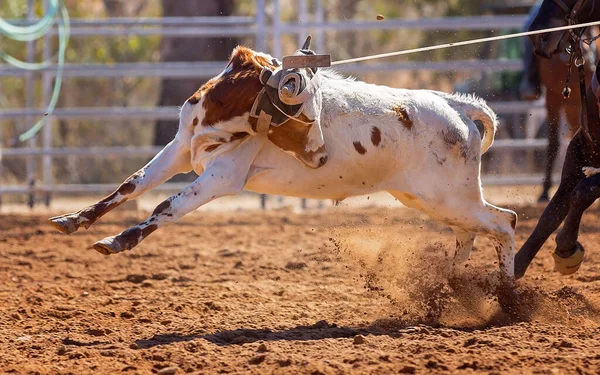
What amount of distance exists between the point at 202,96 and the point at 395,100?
1039 millimetres

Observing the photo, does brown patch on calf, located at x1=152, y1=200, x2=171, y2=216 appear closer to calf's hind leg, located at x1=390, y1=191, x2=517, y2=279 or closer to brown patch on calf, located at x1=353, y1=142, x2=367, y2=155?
brown patch on calf, located at x1=353, y1=142, x2=367, y2=155

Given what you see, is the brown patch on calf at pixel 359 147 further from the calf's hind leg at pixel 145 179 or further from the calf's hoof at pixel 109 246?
the calf's hoof at pixel 109 246

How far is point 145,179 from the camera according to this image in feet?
16.0

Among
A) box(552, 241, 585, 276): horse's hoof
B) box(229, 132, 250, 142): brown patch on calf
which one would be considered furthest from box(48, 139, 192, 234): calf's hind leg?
box(552, 241, 585, 276): horse's hoof

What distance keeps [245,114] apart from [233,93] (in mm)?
124

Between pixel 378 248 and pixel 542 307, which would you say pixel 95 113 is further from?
pixel 542 307

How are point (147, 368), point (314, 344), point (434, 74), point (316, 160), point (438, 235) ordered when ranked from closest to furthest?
point (147, 368), point (314, 344), point (316, 160), point (438, 235), point (434, 74)

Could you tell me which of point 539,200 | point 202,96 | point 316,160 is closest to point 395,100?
point 316,160

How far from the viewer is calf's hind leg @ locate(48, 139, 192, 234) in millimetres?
4762

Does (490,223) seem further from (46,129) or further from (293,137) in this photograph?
(46,129)

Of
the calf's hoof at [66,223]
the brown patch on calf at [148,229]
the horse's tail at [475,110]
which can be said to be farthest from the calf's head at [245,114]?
the horse's tail at [475,110]

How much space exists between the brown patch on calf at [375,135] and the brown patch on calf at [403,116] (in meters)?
0.15

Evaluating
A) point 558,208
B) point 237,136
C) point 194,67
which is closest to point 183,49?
point 194,67

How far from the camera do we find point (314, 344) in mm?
4340
